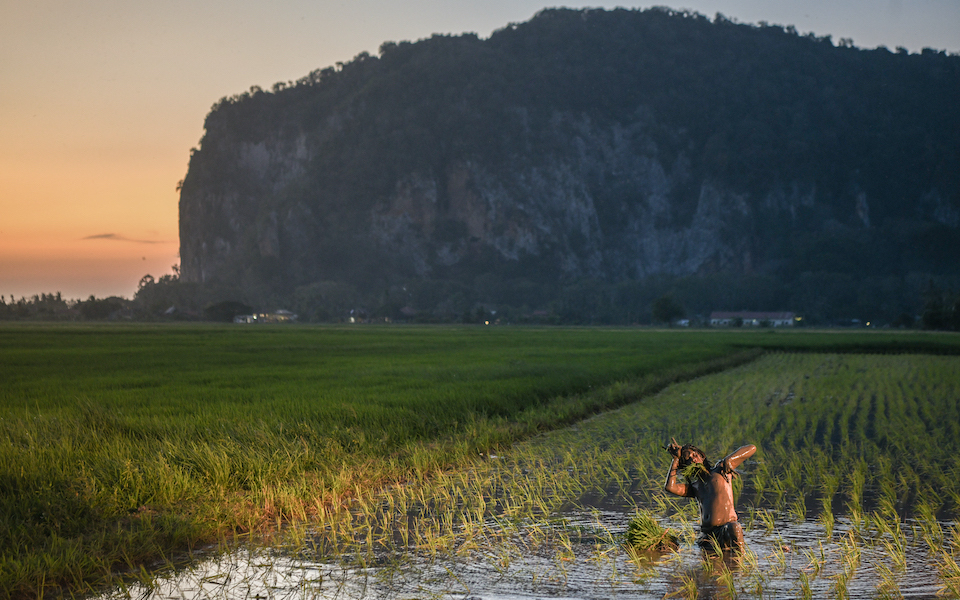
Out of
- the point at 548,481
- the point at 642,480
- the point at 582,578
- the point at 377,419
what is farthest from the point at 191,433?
the point at 582,578

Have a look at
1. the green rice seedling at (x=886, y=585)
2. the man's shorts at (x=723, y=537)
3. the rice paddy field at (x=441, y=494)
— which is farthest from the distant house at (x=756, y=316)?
the green rice seedling at (x=886, y=585)

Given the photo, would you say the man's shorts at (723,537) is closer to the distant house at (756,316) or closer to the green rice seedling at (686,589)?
the green rice seedling at (686,589)

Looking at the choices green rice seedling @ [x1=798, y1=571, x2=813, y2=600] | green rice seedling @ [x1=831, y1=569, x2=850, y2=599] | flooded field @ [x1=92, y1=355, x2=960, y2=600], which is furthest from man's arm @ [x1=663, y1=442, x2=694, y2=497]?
green rice seedling @ [x1=831, y1=569, x2=850, y2=599]

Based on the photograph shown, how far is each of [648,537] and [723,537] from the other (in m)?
0.57

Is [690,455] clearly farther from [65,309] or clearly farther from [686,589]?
[65,309]

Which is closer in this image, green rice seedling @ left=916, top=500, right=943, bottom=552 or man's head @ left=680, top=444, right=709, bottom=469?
man's head @ left=680, top=444, right=709, bottom=469

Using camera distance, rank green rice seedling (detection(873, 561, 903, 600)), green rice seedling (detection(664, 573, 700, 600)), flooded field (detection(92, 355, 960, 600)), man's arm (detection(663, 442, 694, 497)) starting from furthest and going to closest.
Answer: man's arm (detection(663, 442, 694, 497)), flooded field (detection(92, 355, 960, 600)), green rice seedling (detection(664, 573, 700, 600)), green rice seedling (detection(873, 561, 903, 600))

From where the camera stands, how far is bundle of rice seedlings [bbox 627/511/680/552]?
20.9ft

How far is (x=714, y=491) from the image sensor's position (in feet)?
20.6

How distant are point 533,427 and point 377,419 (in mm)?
2915

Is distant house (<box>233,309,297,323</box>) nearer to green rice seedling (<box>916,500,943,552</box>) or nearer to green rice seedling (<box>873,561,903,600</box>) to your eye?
green rice seedling (<box>916,500,943,552</box>)

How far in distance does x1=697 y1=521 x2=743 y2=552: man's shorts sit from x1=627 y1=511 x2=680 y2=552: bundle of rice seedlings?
0.88ft

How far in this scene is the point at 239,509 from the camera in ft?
25.0

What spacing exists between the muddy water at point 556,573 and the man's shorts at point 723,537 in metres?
0.12
